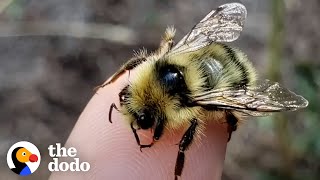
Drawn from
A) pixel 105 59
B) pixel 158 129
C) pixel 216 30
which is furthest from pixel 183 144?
pixel 105 59

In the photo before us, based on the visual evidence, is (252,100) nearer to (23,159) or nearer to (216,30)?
(216,30)

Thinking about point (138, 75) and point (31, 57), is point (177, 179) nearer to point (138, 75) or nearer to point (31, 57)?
point (138, 75)

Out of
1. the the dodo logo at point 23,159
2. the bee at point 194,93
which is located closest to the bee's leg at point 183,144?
the bee at point 194,93

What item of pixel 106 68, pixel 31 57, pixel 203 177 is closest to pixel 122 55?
pixel 106 68

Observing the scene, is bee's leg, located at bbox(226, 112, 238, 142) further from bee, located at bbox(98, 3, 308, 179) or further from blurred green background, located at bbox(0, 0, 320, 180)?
blurred green background, located at bbox(0, 0, 320, 180)

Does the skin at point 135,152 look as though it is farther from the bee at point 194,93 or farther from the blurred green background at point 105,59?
the blurred green background at point 105,59

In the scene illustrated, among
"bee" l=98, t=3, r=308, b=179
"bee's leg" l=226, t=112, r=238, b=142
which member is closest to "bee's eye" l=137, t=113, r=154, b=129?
"bee" l=98, t=3, r=308, b=179
